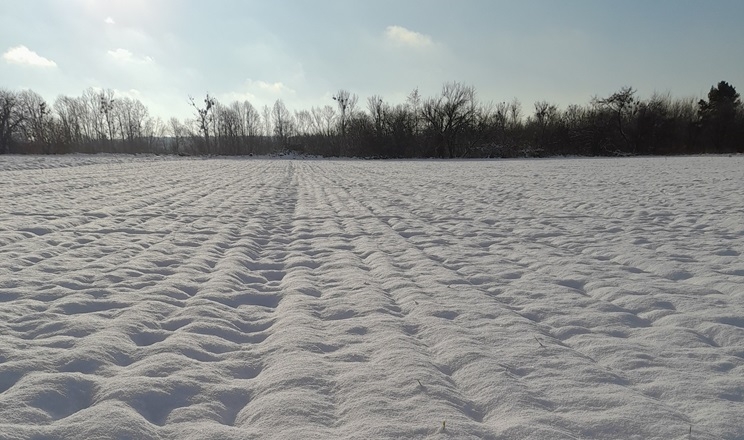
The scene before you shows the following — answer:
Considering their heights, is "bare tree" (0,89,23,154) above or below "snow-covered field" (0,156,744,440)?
above

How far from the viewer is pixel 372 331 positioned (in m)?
3.23

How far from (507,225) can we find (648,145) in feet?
154

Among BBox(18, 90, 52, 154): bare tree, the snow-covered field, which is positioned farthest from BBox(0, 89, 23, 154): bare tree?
the snow-covered field

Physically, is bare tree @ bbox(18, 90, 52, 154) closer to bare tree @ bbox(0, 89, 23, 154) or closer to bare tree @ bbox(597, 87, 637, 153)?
bare tree @ bbox(0, 89, 23, 154)

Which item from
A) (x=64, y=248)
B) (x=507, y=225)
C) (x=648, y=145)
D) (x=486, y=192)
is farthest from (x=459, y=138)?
(x=64, y=248)

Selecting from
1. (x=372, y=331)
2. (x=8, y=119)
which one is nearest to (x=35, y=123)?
(x=8, y=119)

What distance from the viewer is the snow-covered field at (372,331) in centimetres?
213

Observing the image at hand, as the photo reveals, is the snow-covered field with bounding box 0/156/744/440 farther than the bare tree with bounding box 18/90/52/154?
No

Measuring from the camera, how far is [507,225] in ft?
24.8

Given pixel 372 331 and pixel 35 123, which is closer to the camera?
pixel 372 331

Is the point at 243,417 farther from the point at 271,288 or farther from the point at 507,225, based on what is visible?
the point at 507,225

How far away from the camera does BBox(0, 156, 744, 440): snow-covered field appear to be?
2.13 metres

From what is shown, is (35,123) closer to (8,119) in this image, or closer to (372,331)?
(8,119)

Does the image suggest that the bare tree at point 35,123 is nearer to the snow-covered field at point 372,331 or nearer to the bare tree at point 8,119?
the bare tree at point 8,119
